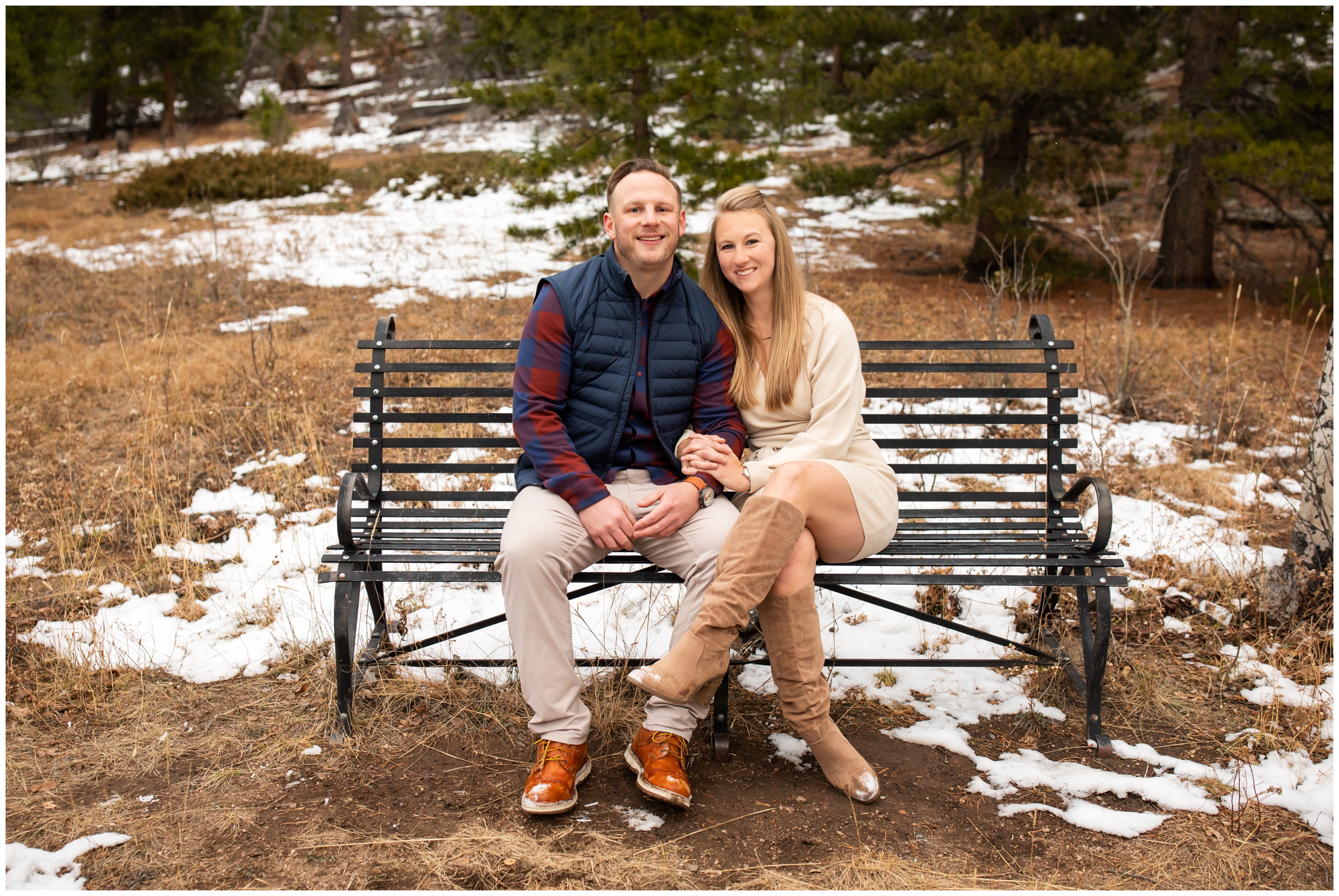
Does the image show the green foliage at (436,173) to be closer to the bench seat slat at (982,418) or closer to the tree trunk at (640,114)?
the tree trunk at (640,114)

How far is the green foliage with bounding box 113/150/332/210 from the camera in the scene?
1430 centimetres

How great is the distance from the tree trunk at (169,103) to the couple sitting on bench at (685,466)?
24.8m

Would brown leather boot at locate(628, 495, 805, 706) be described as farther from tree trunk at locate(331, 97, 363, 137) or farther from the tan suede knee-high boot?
tree trunk at locate(331, 97, 363, 137)

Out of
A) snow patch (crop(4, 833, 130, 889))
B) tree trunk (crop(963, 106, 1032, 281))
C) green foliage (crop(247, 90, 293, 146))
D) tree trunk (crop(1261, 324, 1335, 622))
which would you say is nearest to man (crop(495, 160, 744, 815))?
snow patch (crop(4, 833, 130, 889))

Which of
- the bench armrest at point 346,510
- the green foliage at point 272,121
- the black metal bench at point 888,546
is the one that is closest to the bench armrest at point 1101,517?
the black metal bench at point 888,546

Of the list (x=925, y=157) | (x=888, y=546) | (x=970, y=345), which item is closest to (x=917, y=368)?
(x=970, y=345)

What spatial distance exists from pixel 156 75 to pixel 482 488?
88.0ft

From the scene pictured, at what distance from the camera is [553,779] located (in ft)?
8.27

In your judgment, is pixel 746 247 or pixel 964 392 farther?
pixel 964 392

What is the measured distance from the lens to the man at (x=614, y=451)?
2.62 metres

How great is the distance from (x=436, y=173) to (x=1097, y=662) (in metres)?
Answer: 14.5

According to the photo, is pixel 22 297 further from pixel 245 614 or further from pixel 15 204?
pixel 15 204

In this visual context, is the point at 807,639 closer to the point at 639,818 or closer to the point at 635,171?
the point at 639,818

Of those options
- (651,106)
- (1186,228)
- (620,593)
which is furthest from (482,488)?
(1186,228)
